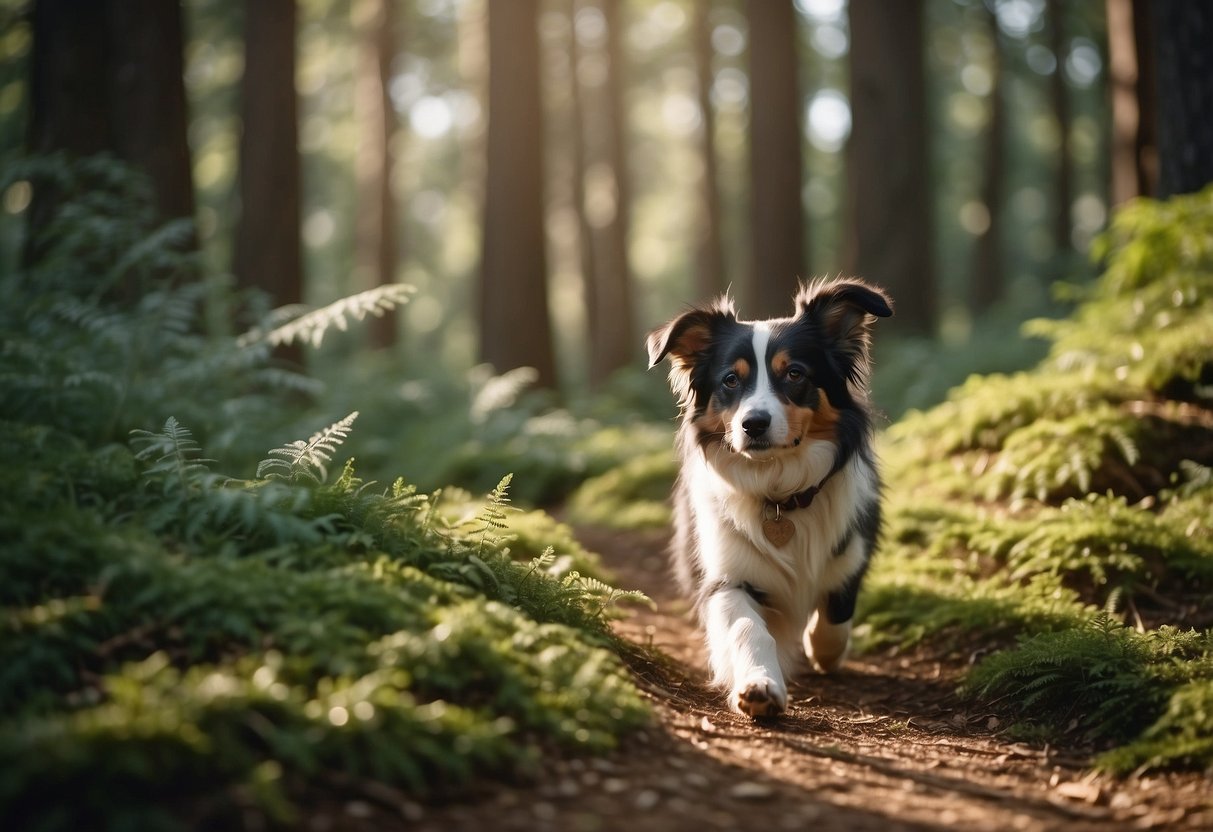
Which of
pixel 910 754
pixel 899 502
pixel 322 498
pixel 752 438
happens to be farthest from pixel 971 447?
pixel 322 498

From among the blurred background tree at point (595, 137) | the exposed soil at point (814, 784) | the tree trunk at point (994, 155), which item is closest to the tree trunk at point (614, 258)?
the blurred background tree at point (595, 137)

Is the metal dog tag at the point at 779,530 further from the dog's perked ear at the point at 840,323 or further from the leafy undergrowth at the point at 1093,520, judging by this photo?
the leafy undergrowth at the point at 1093,520

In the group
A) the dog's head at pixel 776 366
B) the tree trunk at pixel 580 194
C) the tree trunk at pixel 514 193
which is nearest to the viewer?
the dog's head at pixel 776 366

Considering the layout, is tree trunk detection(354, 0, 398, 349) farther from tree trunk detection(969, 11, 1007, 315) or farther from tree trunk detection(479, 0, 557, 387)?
tree trunk detection(969, 11, 1007, 315)

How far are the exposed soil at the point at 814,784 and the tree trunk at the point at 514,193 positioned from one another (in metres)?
9.02

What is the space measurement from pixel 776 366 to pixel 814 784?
7.61ft

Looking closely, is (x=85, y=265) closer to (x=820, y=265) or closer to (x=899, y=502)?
(x=899, y=502)

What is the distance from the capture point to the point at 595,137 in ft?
92.6

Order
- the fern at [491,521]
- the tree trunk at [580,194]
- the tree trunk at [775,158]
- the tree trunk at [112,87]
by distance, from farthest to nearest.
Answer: the tree trunk at [580,194], the tree trunk at [775,158], the tree trunk at [112,87], the fern at [491,521]

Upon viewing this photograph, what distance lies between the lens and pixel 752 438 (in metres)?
4.80

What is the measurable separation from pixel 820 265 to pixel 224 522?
33.4 m

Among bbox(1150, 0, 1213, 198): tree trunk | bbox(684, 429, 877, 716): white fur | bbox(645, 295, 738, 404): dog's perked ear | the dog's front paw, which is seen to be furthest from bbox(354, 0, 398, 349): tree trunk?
the dog's front paw

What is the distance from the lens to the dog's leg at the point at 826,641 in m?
5.32

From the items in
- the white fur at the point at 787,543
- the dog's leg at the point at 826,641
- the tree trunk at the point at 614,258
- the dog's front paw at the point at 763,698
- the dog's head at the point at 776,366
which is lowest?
the dog's leg at the point at 826,641
